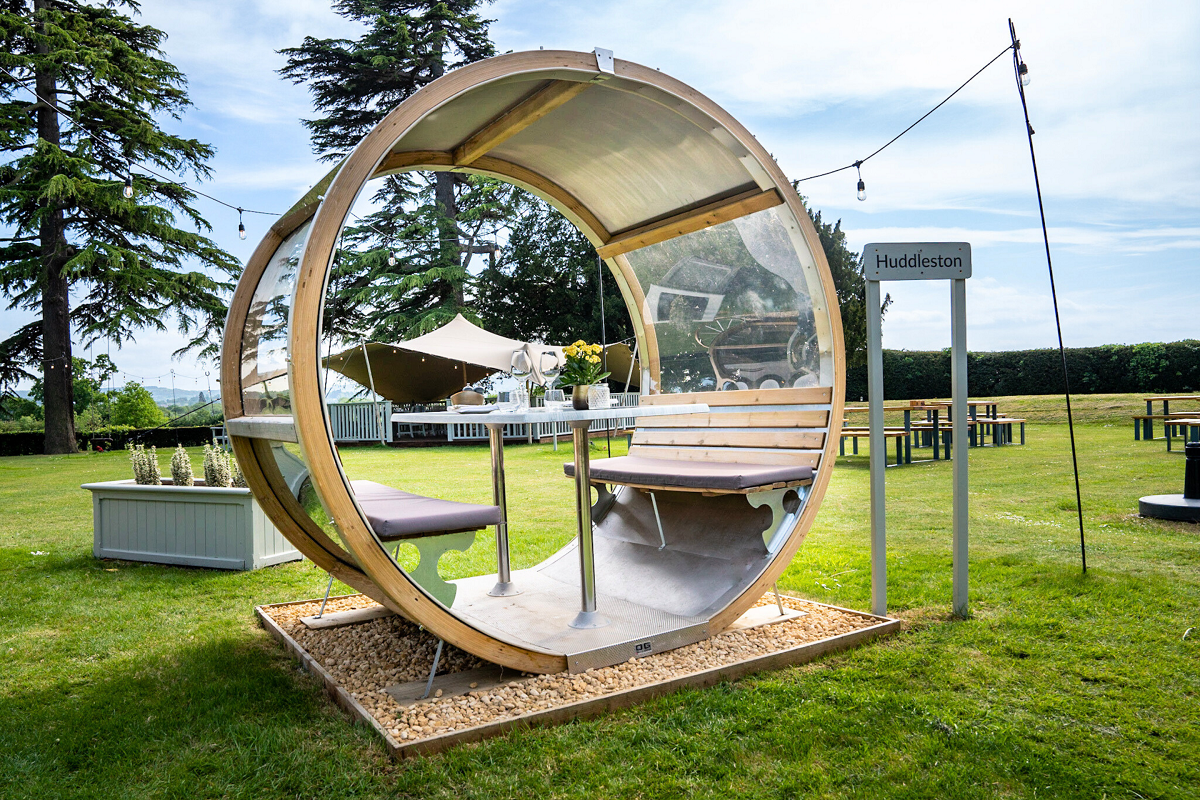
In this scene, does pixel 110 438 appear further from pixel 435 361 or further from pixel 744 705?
pixel 744 705

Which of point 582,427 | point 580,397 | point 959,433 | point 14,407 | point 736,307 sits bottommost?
point 959,433

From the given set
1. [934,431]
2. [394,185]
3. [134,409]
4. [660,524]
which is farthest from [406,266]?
[660,524]

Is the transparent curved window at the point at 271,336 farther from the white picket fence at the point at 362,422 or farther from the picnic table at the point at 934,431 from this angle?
the white picket fence at the point at 362,422

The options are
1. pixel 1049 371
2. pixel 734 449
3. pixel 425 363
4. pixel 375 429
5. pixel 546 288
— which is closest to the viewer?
pixel 734 449

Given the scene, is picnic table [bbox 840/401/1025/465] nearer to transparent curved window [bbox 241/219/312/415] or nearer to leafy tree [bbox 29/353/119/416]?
transparent curved window [bbox 241/219/312/415]

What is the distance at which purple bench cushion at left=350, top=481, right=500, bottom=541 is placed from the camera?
285cm

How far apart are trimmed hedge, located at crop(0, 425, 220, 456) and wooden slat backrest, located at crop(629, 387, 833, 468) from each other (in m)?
15.6

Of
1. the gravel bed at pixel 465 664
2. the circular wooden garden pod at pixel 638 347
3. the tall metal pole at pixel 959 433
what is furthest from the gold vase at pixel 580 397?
the tall metal pole at pixel 959 433

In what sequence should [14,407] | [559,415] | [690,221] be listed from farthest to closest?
[14,407], [690,221], [559,415]

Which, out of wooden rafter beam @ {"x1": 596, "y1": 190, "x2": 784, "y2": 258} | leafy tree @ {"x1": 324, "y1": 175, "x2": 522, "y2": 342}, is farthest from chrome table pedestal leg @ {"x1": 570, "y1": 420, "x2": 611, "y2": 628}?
leafy tree @ {"x1": 324, "y1": 175, "x2": 522, "y2": 342}

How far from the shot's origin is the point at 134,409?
19531mm

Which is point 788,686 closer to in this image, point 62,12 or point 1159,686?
point 1159,686

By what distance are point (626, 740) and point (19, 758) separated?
201 centimetres

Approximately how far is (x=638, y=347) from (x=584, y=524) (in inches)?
80.2
